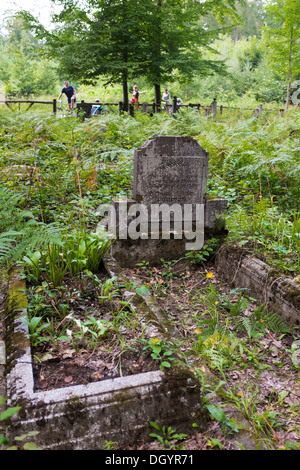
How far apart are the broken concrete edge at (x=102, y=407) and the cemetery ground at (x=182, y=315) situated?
0.08 metres

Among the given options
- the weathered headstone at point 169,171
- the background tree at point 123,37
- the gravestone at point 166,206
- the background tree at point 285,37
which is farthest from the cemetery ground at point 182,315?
the background tree at point 285,37

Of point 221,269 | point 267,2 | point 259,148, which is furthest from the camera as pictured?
point 267,2

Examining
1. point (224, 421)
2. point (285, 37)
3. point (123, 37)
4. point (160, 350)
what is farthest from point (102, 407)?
point (285, 37)

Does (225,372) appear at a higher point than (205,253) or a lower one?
lower

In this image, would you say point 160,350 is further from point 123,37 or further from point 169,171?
point 123,37

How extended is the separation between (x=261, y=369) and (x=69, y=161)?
477 centimetres

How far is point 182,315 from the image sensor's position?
3.38 metres

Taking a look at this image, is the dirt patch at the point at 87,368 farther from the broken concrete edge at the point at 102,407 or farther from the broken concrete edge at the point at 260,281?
the broken concrete edge at the point at 260,281

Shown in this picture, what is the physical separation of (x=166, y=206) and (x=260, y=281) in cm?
146

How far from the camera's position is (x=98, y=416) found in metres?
1.83

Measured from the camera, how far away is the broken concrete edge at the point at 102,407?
1.76 m
